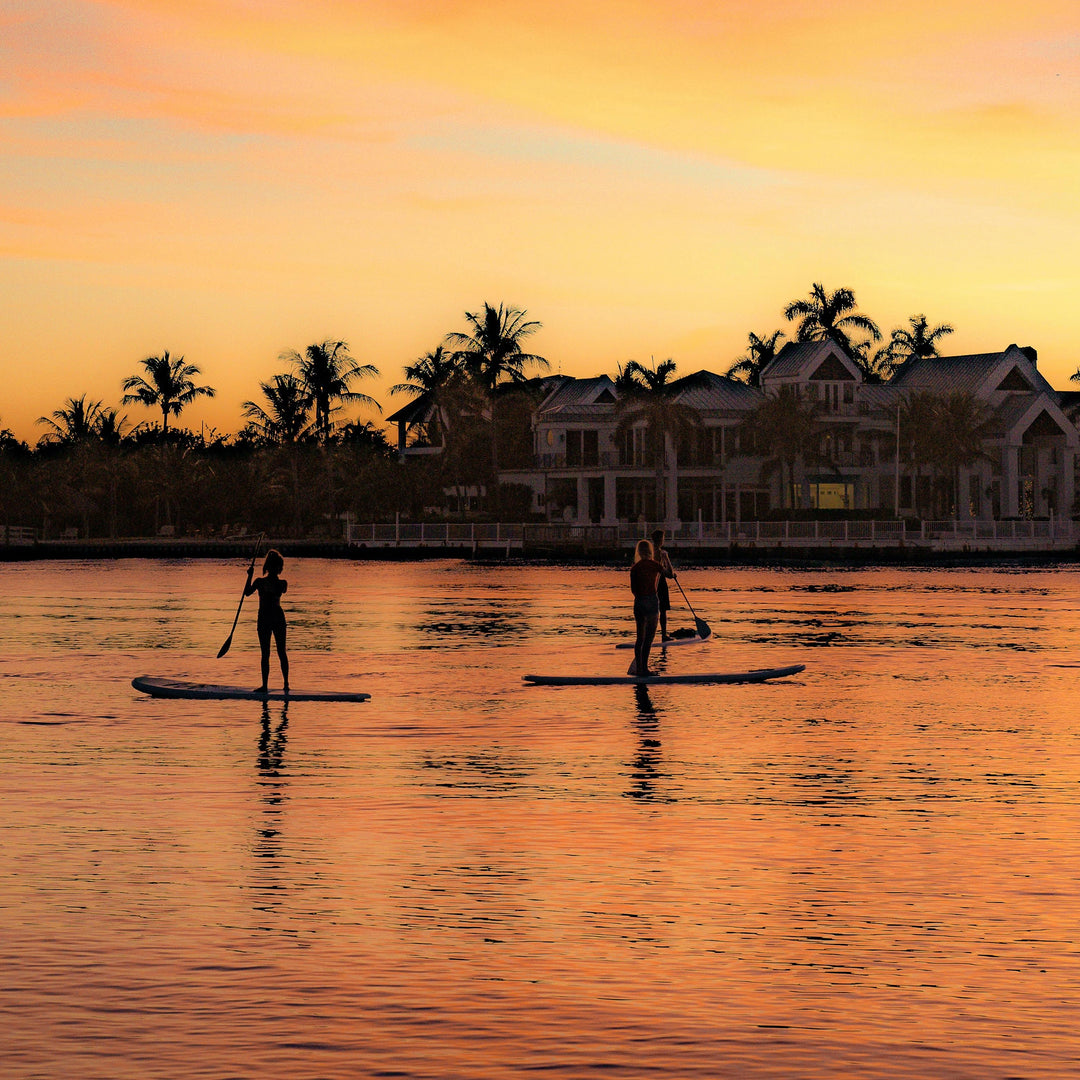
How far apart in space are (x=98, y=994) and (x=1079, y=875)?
20.4 feet

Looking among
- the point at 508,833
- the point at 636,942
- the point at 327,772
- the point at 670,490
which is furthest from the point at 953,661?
the point at 670,490

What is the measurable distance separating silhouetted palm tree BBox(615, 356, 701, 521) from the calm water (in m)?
82.9

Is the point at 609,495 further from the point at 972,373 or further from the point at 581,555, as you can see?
the point at 972,373

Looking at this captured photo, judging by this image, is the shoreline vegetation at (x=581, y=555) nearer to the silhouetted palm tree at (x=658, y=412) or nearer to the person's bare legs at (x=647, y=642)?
the silhouetted palm tree at (x=658, y=412)

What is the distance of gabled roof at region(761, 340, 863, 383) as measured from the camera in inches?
4427

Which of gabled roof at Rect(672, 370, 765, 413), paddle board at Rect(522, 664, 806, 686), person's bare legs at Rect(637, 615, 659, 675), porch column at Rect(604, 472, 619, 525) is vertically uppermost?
gabled roof at Rect(672, 370, 765, 413)

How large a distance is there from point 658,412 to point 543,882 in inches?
3914

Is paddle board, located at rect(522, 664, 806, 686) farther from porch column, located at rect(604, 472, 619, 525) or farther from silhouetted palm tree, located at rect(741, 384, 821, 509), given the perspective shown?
porch column, located at rect(604, 472, 619, 525)

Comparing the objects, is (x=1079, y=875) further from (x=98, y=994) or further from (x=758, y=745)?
(x=758, y=745)

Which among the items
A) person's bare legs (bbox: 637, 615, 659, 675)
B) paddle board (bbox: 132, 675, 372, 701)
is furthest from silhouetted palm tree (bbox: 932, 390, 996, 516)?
paddle board (bbox: 132, 675, 372, 701)

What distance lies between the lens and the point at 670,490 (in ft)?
377

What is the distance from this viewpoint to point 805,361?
370 feet

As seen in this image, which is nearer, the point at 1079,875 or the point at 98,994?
the point at 98,994

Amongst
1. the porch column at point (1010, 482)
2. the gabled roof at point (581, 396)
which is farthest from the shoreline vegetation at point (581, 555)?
the gabled roof at point (581, 396)
